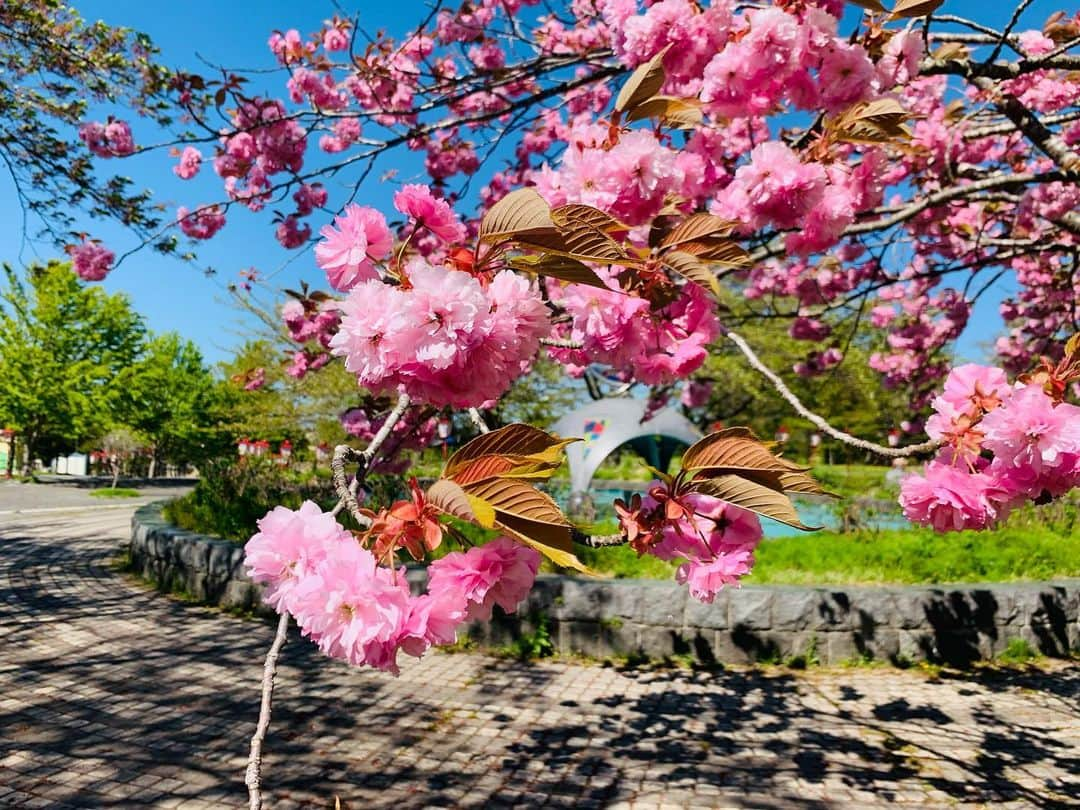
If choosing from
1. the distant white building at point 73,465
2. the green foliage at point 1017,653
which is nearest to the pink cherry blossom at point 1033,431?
the green foliage at point 1017,653

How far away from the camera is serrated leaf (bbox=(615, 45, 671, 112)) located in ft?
4.30

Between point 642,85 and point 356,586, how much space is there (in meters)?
1.09

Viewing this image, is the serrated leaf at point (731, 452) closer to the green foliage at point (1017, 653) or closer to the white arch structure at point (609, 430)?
the green foliage at point (1017, 653)

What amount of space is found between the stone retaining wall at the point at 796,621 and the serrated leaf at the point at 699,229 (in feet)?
13.5

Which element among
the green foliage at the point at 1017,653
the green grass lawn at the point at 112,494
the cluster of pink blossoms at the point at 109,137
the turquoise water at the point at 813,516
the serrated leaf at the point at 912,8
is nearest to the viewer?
the serrated leaf at the point at 912,8

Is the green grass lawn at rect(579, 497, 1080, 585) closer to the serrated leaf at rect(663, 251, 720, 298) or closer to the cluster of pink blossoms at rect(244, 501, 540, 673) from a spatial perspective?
the serrated leaf at rect(663, 251, 720, 298)

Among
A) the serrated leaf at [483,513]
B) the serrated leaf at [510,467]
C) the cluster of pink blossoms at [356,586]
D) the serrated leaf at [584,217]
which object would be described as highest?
the serrated leaf at [584,217]

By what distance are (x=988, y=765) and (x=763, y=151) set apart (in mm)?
3503

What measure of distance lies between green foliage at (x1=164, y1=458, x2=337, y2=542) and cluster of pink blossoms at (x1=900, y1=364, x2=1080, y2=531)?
662 cm

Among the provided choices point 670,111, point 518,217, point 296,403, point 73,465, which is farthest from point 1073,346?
point 73,465

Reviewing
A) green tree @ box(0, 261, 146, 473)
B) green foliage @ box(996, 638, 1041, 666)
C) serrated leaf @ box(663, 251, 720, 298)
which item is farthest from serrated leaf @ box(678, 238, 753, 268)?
green tree @ box(0, 261, 146, 473)

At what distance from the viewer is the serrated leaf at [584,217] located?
3.36 ft

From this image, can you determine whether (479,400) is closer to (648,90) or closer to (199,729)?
(648,90)

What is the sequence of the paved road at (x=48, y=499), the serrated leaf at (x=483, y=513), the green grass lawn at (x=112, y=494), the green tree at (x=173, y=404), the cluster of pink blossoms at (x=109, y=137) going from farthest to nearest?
the green tree at (x=173, y=404)
the green grass lawn at (x=112, y=494)
the paved road at (x=48, y=499)
the cluster of pink blossoms at (x=109, y=137)
the serrated leaf at (x=483, y=513)
